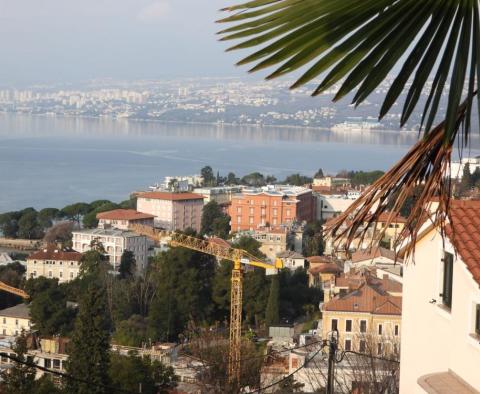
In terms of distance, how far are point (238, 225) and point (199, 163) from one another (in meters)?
23.7

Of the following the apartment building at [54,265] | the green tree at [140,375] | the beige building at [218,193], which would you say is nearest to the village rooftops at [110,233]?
the apartment building at [54,265]

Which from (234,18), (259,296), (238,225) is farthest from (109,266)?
(234,18)

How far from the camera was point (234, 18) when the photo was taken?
466mm

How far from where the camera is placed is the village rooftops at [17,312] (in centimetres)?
1232

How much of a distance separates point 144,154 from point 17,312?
40652 mm

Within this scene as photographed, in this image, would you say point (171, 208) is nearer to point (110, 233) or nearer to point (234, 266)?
point (110, 233)

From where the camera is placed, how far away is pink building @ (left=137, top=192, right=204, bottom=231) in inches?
969

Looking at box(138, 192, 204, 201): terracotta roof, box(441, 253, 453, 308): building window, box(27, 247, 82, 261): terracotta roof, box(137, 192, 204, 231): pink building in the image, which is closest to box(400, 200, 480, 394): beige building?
box(441, 253, 453, 308): building window

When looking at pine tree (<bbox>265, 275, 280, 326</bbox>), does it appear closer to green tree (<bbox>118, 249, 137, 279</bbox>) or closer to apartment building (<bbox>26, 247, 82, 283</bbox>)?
green tree (<bbox>118, 249, 137, 279</bbox>)

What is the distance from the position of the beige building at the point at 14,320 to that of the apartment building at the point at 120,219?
7.57m

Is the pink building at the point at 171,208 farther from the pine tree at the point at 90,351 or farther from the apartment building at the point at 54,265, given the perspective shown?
the pine tree at the point at 90,351

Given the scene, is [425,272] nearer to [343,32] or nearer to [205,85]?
[343,32]

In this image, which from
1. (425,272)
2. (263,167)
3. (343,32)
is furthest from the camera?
(263,167)

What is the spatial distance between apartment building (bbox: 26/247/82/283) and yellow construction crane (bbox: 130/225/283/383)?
205cm
